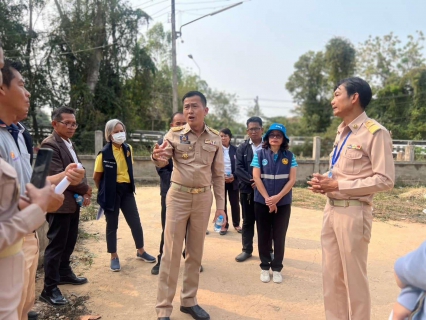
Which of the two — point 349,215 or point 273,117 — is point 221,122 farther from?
point 349,215

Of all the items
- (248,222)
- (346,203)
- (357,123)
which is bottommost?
(248,222)

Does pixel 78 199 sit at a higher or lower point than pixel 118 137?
lower

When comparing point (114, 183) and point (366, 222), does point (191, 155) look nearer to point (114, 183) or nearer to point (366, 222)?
point (114, 183)

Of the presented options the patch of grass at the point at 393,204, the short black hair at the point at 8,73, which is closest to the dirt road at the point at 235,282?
the patch of grass at the point at 393,204

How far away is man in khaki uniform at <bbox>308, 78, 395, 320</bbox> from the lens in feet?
7.70

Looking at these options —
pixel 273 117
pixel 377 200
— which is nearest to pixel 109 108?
pixel 377 200

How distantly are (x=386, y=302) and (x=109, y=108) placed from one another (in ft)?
47.3

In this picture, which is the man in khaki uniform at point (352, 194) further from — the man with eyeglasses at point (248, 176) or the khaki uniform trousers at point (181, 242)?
the man with eyeglasses at point (248, 176)

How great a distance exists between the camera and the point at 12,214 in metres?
1.38

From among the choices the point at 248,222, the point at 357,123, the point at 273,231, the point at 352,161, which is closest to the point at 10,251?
the point at 352,161

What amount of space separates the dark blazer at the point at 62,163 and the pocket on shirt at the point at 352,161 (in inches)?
99.3

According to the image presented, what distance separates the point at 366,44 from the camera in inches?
1187

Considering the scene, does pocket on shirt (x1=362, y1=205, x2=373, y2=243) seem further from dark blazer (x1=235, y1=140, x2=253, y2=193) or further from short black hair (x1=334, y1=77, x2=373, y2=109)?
dark blazer (x1=235, y1=140, x2=253, y2=193)

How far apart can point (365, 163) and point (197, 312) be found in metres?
1.95
